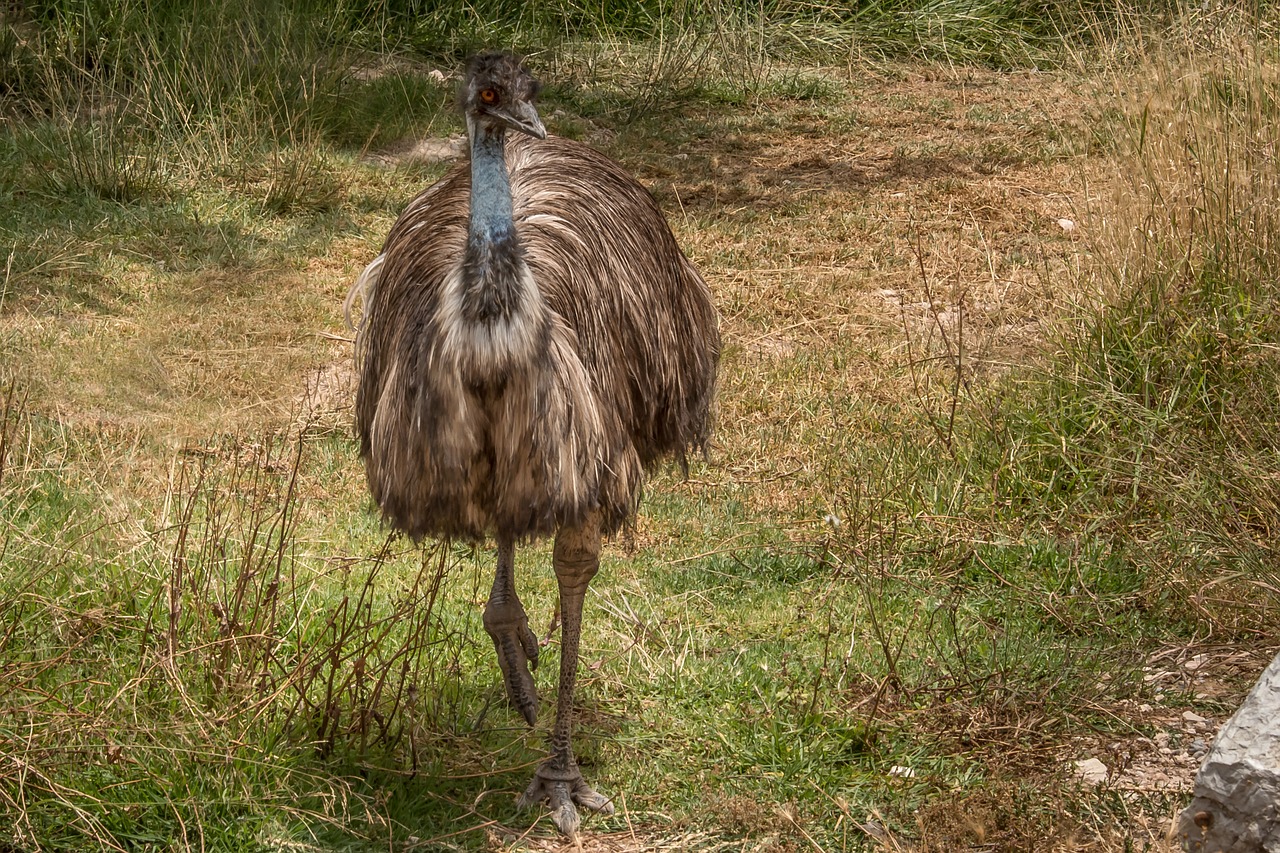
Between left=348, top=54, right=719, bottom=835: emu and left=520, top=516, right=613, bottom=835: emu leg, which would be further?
left=520, top=516, right=613, bottom=835: emu leg

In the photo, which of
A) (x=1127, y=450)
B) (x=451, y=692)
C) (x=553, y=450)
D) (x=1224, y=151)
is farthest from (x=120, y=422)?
(x=1224, y=151)

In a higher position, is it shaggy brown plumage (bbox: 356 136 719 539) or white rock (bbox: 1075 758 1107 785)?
shaggy brown plumage (bbox: 356 136 719 539)

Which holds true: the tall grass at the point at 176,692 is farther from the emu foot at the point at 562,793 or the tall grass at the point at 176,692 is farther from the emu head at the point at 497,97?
the emu head at the point at 497,97

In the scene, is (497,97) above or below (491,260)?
above

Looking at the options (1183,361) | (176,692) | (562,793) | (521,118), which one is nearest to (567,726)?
(562,793)

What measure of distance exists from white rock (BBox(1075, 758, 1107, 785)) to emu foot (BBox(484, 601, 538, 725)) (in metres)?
1.45

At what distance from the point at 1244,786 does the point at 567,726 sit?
1614 mm

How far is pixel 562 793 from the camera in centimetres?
390

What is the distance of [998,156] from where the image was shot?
962 centimetres

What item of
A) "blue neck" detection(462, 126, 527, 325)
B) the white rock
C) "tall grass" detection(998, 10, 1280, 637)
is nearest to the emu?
"blue neck" detection(462, 126, 527, 325)

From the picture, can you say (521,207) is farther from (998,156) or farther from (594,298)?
(998,156)

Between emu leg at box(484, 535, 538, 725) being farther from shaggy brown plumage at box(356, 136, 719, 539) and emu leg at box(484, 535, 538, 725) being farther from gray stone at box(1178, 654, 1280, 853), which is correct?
gray stone at box(1178, 654, 1280, 853)

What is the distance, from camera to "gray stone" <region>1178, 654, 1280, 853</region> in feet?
10.5

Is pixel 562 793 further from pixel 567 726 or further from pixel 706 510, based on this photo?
pixel 706 510
